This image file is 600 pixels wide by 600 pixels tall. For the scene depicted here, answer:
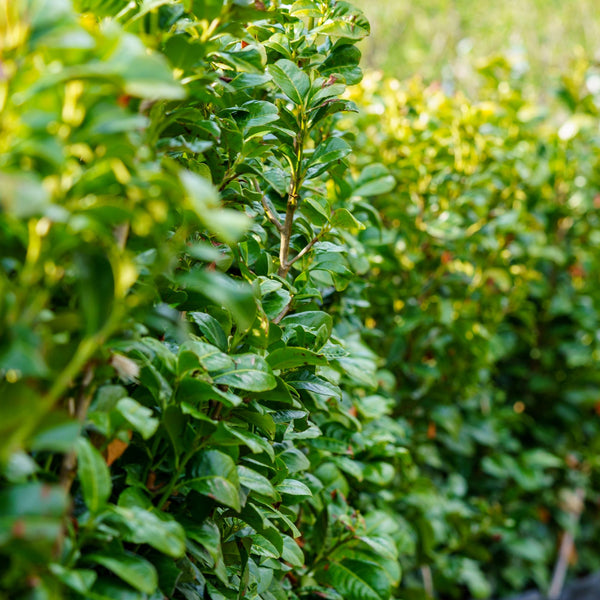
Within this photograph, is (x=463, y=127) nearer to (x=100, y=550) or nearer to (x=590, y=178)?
(x=590, y=178)

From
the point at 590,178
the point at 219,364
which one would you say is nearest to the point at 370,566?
the point at 219,364

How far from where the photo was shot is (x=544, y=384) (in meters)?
3.61

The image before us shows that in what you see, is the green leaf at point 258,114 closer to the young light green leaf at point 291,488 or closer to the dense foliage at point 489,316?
the young light green leaf at point 291,488

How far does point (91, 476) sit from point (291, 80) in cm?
85

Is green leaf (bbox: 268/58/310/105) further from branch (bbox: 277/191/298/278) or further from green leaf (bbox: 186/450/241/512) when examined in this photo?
green leaf (bbox: 186/450/241/512)

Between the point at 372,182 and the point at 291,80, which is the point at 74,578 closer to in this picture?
the point at 291,80

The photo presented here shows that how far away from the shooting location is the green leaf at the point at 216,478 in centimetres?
95

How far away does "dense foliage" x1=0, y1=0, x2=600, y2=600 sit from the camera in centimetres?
69

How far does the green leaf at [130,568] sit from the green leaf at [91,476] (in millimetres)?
55

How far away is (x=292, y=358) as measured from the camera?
1161 mm

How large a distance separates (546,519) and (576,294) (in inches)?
45.8

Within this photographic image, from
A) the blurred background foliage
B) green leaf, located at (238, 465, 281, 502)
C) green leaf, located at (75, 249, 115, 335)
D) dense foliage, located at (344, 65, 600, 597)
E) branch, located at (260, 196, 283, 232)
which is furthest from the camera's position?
the blurred background foliage

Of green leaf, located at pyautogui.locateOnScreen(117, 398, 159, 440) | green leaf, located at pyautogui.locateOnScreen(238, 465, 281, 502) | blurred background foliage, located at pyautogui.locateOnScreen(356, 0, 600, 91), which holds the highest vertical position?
blurred background foliage, located at pyautogui.locateOnScreen(356, 0, 600, 91)

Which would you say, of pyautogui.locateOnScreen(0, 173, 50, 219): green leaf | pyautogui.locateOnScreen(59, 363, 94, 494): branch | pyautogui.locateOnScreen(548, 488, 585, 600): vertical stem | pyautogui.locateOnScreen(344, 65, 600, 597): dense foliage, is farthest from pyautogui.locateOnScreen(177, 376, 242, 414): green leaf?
pyautogui.locateOnScreen(548, 488, 585, 600): vertical stem
